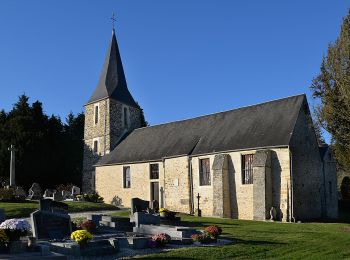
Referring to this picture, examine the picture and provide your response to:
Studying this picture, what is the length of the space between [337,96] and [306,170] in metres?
6.14

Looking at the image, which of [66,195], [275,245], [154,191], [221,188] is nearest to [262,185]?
[221,188]

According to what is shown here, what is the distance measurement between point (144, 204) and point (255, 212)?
6.70 meters

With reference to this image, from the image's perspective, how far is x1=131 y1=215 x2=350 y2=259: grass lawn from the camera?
11.9 meters

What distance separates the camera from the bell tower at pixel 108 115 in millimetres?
38906

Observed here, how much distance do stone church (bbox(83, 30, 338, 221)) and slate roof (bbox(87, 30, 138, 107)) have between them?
18.4ft

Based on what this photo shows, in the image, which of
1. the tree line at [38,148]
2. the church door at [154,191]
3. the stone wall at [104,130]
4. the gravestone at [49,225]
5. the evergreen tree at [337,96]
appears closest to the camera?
the gravestone at [49,225]

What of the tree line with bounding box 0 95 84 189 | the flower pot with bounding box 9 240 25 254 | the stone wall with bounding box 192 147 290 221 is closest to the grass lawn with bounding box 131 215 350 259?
the flower pot with bounding box 9 240 25 254

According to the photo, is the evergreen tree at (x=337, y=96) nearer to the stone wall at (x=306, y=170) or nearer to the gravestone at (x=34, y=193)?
the stone wall at (x=306, y=170)

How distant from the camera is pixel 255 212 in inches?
938

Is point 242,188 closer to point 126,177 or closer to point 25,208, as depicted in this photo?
point 126,177

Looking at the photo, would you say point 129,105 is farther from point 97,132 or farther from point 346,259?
point 346,259

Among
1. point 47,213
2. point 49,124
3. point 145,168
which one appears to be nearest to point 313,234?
point 47,213

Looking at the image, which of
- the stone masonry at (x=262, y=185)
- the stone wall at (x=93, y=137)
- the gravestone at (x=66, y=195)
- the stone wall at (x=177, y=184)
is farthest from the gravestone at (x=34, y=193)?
the stone masonry at (x=262, y=185)

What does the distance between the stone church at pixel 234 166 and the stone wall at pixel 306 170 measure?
58mm
